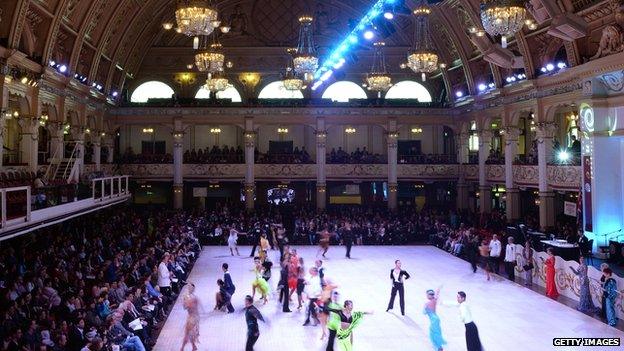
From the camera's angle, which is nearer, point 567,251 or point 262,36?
point 567,251

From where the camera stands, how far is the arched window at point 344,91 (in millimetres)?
39156

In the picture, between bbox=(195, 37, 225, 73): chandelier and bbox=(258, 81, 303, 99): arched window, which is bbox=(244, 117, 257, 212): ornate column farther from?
bbox=(195, 37, 225, 73): chandelier

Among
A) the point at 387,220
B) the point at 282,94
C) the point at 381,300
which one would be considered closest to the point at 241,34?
the point at 282,94

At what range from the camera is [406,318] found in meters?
14.5

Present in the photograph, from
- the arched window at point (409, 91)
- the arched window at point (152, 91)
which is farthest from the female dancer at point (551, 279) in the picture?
the arched window at point (152, 91)

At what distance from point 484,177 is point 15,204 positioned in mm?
25257

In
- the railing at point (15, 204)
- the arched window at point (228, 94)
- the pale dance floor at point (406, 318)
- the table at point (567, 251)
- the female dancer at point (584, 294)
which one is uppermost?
the arched window at point (228, 94)

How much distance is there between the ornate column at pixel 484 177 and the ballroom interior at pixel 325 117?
113mm

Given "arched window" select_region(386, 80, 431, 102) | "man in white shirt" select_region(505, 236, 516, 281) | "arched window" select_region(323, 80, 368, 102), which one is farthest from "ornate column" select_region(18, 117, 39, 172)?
"arched window" select_region(386, 80, 431, 102)

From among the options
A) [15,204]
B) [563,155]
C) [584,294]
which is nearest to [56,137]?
[15,204]

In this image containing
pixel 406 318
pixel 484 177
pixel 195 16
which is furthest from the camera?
pixel 484 177

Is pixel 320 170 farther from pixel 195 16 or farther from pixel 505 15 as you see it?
pixel 505 15

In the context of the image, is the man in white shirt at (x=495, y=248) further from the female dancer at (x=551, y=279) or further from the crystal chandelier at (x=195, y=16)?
the crystal chandelier at (x=195, y=16)

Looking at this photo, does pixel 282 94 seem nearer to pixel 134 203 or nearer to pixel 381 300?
pixel 134 203
